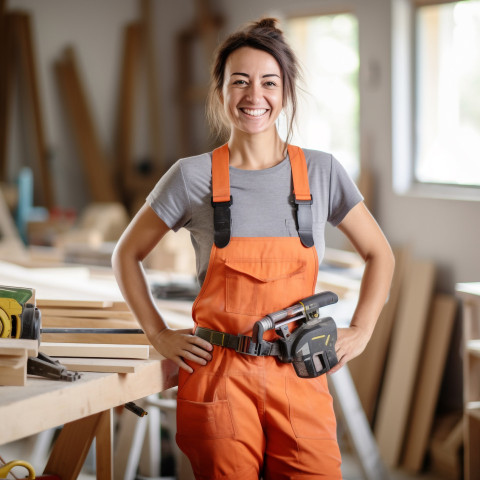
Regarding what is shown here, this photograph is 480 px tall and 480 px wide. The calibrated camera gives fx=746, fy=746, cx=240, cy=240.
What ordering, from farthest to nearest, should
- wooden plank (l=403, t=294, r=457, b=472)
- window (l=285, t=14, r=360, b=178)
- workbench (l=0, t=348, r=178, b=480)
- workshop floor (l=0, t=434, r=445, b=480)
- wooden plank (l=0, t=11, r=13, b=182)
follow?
1. wooden plank (l=0, t=11, r=13, b=182)
2. window (l=285, t=14, r=360, b=178)
3. wooden plank (l=403, t=294, r=457, b=472)
4. workshop floor (l=0, t=434, r=445, b=480)
5. workbench (l=0, t=348, r=178, b=480)

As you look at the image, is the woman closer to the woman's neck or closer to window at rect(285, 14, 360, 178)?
the woman's neck

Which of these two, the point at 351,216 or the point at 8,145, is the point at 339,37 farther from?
the point at 351,216

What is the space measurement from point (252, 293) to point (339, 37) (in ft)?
12.9

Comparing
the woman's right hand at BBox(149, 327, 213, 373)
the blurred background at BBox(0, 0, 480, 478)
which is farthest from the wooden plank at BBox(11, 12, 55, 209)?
the woman's right hand at BBox(149, 327, 213, 373)

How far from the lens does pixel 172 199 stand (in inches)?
74.5

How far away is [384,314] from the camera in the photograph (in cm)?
451

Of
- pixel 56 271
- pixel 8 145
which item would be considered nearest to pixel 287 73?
pixel 56 271

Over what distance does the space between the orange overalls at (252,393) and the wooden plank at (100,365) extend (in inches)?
6.0

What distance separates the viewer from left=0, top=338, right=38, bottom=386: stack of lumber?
167 centimetres

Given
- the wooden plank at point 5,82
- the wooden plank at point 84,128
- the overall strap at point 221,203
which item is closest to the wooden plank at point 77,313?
the overall strap at point 221,203

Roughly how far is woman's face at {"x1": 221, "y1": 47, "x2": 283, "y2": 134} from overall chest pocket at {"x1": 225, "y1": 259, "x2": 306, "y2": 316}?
0.35m

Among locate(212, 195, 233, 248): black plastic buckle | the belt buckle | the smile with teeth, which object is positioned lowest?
the belt buckle

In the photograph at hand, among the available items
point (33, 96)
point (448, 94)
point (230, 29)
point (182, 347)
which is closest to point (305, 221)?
point (182, 347)

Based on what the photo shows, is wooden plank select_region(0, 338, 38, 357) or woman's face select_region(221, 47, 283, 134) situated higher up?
woman's face select_region(221, 47, 283, 134)
